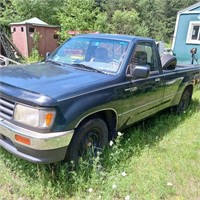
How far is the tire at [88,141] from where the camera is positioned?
2.97 metres

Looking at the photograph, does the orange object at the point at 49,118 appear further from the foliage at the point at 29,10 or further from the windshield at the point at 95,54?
the foliage at the point at 29,10

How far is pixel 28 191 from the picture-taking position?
286 centimetres

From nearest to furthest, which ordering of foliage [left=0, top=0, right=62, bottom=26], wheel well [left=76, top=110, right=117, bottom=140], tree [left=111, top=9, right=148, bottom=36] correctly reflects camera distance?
1. wheel well [left=76, top=110, right=117, bottom=140]
2. foliage [left=0, top=0, right=62, bottom=26]
3. tree [left=111, top=9, right=148, bottom=36]

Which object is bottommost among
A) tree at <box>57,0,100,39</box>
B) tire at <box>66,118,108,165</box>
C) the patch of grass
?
the patch of grass

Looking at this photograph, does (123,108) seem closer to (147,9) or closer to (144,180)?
(144,180)

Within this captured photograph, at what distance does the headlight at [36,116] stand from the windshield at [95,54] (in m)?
1.31

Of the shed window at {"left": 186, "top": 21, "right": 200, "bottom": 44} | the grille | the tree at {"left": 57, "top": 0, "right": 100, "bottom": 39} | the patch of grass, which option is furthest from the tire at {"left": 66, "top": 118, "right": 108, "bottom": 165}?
the tree at {"left": 57, "top": 0, "right": 100, "bottom": 39}

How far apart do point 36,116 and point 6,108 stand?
458 millimetres

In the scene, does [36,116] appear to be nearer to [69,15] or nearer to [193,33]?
[193,33]

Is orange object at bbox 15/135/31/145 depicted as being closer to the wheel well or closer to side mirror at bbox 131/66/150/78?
the wheel well

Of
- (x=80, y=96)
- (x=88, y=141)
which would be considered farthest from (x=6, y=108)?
(x=88, y=141)

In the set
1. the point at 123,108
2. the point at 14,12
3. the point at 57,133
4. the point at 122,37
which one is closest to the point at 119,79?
the point at 123,108

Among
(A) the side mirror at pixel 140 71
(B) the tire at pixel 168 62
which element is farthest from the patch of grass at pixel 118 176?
(B) the tire at pixel 168 62

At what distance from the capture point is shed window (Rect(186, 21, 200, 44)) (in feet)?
44.9
